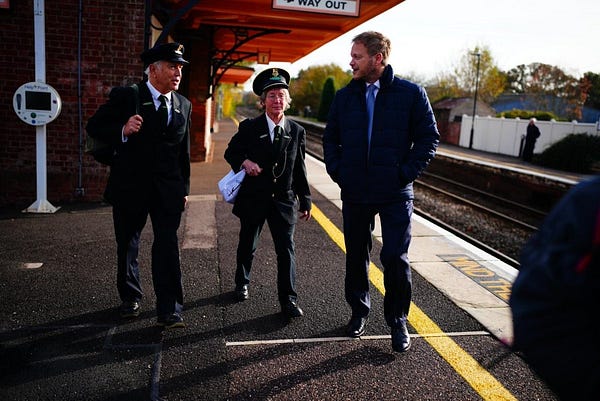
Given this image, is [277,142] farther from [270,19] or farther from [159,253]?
[270,19]

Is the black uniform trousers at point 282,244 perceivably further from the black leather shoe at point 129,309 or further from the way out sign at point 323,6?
the way out sign at point 323,6

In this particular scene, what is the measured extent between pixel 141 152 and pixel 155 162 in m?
0.12

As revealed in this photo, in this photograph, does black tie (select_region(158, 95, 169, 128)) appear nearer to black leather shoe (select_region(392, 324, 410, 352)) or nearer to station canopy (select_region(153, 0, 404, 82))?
black leather shoe (select_region(392, 324, 410, 352))

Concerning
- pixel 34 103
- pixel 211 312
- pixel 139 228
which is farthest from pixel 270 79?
pixel 34 103

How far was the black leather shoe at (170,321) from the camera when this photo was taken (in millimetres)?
3877

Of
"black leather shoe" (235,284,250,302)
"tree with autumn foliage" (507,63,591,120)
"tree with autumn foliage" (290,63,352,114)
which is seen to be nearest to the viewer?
"black leather shoe" (235,284,250,302)

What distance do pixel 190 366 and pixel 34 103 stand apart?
17.8 feet

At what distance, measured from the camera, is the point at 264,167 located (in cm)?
429

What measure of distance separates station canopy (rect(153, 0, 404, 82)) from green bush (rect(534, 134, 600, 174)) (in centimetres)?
1401

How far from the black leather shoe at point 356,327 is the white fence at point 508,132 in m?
24.9

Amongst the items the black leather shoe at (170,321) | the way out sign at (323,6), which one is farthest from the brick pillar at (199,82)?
the black leather shoe at (170,321)

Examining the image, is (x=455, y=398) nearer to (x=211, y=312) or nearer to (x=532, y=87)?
(x=211, y=312)

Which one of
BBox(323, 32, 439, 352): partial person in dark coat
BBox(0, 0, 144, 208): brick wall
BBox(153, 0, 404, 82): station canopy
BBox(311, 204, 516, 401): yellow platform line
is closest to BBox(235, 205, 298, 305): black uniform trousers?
BBox(323, 32, 439, 352): partial person in dark coat

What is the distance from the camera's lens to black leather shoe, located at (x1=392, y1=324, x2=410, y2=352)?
11.8 ft
